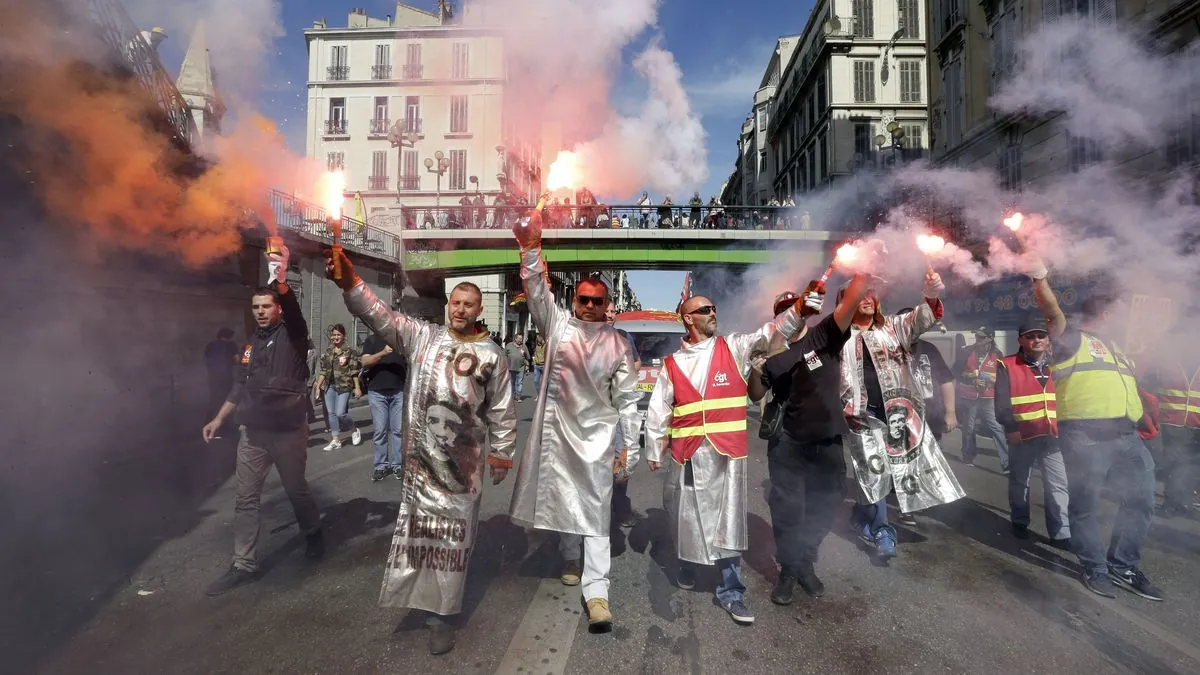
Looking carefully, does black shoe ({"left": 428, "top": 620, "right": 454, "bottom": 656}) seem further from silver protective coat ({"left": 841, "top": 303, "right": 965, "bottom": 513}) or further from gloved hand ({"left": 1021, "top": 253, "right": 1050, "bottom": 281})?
gloved hand ({"left": 1021, "top": 253, "right": 1050, "bottom": 281})

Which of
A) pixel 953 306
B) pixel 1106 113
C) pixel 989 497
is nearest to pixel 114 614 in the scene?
pixel 989 497

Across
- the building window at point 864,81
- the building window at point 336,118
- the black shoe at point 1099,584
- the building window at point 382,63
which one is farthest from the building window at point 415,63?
the building window at point 864,81

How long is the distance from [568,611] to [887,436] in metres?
2.47

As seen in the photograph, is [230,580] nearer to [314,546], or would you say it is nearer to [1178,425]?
[314,546]

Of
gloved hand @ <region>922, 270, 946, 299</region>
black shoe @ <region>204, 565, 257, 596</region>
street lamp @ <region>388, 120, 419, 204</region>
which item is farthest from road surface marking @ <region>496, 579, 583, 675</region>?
street lamp @ <region>388, 120, 419, 204</region>

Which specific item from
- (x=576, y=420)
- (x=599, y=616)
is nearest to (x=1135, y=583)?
(x=599, y=616)

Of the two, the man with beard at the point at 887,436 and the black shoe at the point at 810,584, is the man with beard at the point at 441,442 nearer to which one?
the black shoe at the point at 810,584

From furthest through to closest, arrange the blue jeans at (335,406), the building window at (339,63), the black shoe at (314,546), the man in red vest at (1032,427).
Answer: the building window at (339,63) < the blue jeans at (335,406) < the man in red vest at (1032,427) < the black shoe at (314,546)

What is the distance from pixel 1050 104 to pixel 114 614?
1543cm

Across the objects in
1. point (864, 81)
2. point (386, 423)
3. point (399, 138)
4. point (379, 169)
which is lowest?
point (386, 423)

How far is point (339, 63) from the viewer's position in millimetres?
23422

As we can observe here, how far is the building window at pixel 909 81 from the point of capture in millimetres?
32000

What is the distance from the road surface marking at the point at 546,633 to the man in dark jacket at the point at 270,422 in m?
1.67

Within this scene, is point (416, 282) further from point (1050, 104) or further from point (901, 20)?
point (901, 20)
